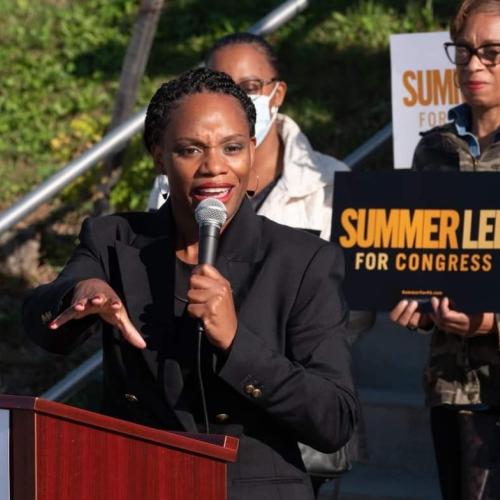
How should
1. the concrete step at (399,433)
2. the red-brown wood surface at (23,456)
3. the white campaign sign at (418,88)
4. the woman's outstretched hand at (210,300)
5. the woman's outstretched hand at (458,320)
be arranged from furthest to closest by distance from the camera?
the concrete step at (399,433)
the white campaign sign at (418,88)
the woman's outstretched hand at (458,320)
the woman's outstretched hand at (210,300)
the red-brown wood surface at (23,456)

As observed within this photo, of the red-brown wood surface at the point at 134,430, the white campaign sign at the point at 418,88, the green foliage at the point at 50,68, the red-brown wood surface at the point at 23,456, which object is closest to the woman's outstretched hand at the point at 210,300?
the red-brown wood surface at the point at 134,430

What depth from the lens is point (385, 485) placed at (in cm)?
618

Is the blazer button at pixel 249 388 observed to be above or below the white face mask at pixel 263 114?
below

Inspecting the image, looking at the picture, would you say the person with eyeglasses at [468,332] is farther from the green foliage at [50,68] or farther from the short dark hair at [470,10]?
the green foliage at [50,68]

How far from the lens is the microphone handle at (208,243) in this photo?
2.96 m

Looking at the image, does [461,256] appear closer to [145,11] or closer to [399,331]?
[399,331]

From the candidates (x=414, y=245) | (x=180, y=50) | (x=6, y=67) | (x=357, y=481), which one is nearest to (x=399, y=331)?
(x=357, y=481)

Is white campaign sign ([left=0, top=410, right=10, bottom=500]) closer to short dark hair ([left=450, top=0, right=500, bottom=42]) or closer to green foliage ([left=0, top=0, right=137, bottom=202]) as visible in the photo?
short dark hair ([left=450, top=0, right=500, bottom=42])

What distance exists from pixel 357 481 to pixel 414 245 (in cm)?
246

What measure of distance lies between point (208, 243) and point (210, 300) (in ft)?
0.52

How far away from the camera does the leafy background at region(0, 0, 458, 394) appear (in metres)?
8.21

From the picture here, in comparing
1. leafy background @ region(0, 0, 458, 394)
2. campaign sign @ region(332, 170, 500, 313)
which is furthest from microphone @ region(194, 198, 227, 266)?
leafy background @ region(0, 0, 458, 394)

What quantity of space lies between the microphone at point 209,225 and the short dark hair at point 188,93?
12.7 inches

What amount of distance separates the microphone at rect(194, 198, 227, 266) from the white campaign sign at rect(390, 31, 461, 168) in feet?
9.42
